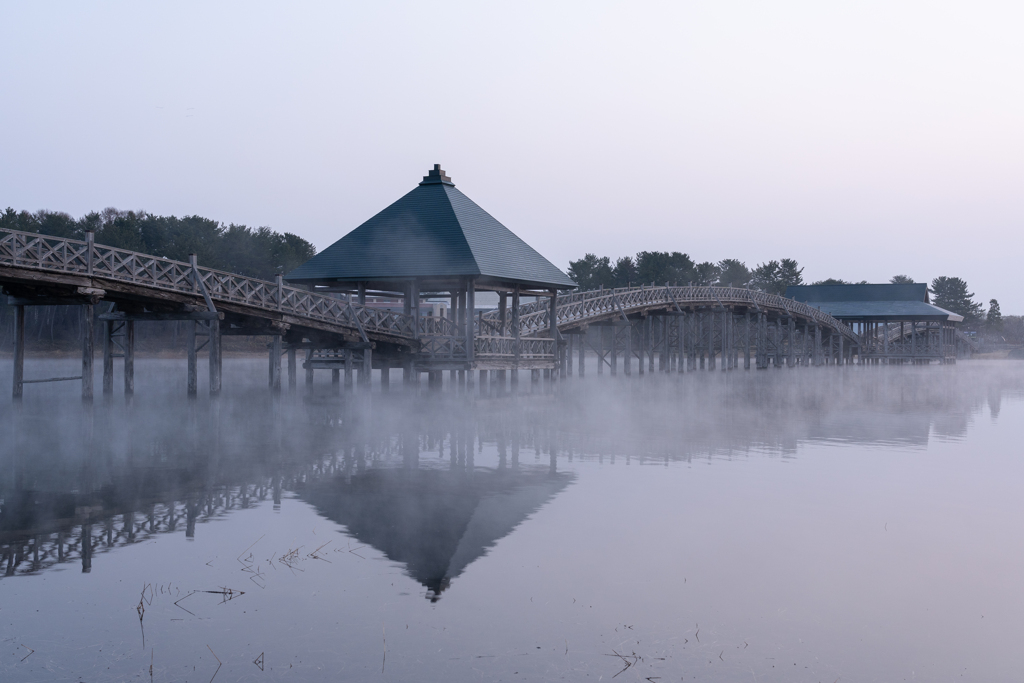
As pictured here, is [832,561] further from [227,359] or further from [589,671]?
[227,359]

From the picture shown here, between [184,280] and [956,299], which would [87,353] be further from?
[956,299]

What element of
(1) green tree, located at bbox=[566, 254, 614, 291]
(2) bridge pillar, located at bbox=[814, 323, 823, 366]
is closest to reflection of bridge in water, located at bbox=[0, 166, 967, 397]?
(2) bridge pillar, located at bbox=[814, 323, 823, 366]

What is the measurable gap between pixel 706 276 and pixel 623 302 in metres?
71.1

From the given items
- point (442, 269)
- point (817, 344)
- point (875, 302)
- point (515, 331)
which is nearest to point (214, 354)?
point (442, 269)

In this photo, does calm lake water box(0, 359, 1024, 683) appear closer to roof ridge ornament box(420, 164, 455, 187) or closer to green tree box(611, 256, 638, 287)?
roof ridge ornament box(420, 164, 455, 187)

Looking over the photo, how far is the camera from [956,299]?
138250 mm

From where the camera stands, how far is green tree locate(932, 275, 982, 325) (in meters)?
136

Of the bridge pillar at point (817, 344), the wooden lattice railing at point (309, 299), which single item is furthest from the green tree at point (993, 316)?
the wooden lattice railing at point (309, 299)

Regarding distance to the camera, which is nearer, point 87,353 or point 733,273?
point 87,353

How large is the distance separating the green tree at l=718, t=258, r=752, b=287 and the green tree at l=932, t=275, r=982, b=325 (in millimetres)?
33769

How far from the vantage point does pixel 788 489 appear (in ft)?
44.3


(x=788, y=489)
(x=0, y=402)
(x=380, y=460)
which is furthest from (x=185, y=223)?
(x=788, y=489)

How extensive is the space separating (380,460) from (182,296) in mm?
10456

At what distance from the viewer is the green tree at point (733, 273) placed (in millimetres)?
118500
